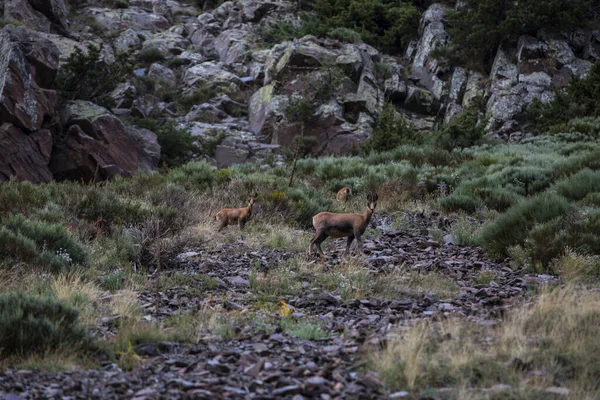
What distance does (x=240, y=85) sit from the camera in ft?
124

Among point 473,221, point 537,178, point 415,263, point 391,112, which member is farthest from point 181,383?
point 391,112

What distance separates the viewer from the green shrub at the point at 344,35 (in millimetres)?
38531

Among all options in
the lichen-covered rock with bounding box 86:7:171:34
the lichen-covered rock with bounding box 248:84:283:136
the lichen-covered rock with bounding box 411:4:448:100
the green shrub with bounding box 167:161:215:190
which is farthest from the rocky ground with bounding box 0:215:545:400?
the lichen-covered rock with bounding box 86:7:171:34

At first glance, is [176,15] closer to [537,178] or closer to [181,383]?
[537,178]

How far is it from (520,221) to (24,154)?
52.5 ft

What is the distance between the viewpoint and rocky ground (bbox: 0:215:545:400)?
395 cm

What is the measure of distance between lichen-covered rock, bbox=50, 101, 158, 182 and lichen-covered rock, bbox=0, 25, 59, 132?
3.40ft

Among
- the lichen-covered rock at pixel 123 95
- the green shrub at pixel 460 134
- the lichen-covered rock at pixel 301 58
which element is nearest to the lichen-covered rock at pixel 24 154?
the lichen-covered rock at pixel 123 95

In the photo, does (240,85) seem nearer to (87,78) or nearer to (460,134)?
(87,78)

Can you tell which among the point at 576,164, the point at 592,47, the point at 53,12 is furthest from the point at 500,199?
the point at 53,12

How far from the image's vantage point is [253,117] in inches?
1318

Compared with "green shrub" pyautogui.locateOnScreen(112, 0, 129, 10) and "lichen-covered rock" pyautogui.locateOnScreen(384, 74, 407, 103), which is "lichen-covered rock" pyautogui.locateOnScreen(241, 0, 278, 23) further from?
"lichen-covered rock" pyautogui.locateOnScreen(384, 74, 407, 103)

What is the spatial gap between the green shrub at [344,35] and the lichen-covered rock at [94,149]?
18.2 m

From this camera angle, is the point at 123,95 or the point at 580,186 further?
the point at 123,95
